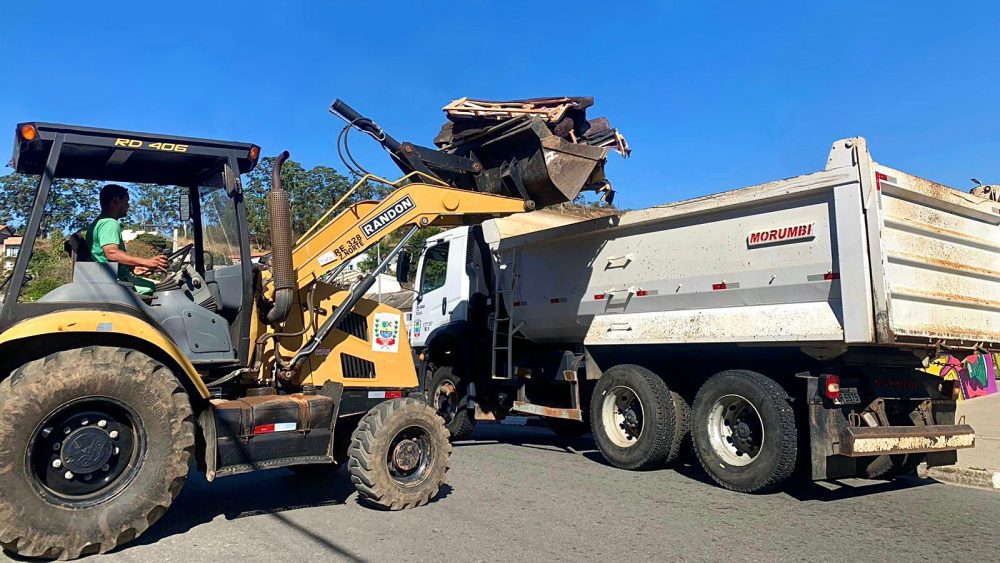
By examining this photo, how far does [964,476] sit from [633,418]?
335cm

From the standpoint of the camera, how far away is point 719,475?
724cm

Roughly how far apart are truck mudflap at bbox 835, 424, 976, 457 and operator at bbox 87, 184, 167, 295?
5.82 m

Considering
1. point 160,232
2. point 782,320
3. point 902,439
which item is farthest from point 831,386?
point 160,232

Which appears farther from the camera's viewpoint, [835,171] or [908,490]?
[908,490]

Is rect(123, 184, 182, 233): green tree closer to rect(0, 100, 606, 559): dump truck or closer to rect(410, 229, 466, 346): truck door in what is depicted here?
rect(0, 100, 606, 559): dump truck

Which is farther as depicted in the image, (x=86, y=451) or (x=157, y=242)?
(x=157, y=242)

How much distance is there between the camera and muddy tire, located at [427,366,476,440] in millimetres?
10492

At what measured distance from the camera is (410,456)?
245 inches

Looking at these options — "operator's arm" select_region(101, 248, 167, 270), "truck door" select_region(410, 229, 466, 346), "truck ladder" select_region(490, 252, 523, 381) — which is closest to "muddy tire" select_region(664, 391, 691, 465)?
"truck ladder" select_region(490, 252, 523, 381)

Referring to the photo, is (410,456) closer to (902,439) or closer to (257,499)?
(257,499)

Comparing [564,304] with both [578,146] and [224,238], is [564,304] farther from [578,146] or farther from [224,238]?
[224,238]

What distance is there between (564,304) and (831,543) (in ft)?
15.0

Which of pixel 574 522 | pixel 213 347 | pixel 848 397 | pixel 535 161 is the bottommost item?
pixel 574 522

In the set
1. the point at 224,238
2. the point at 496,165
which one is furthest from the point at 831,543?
the point at 224,238
